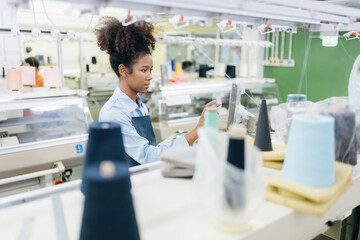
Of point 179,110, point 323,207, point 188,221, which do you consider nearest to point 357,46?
point 179,110

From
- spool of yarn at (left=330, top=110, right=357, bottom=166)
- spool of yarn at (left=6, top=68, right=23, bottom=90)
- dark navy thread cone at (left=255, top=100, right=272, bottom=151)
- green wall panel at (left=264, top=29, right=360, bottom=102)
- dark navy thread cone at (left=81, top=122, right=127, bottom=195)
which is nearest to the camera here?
dark navy thread cone at (left=81, top=122, right=127, bottom=195)

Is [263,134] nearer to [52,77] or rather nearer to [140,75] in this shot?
[140,75]

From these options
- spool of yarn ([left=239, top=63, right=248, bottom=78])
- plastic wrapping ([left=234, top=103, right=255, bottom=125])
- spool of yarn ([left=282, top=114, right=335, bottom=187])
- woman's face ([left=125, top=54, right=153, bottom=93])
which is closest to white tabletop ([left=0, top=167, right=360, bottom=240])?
spool of yarn ([left=282, top=114, right=335, bottom=187])

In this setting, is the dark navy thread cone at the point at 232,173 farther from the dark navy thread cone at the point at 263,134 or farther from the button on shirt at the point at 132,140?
the button on shirt at the point at 132,140

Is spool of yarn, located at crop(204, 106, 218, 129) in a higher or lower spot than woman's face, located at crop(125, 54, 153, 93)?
lower

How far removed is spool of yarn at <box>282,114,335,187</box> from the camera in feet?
3.25

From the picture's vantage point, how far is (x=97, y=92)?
4797 mm

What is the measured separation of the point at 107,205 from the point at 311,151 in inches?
25.3

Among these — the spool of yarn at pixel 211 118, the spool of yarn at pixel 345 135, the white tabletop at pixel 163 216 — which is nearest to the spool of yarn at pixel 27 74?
the white tabletop at pixel 163 216

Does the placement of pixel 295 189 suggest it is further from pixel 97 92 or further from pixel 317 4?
pixel 97 92

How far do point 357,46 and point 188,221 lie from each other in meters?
3.57

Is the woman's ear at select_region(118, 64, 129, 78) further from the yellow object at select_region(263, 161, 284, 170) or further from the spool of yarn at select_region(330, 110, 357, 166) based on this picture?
the spool of yarn at select_region(330, 110, 357, 166)

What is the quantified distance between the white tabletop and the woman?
47 cm

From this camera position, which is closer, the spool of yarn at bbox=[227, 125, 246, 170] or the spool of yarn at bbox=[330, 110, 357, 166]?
the spool of yarn at bbox=[227, 125, 246, 170]
